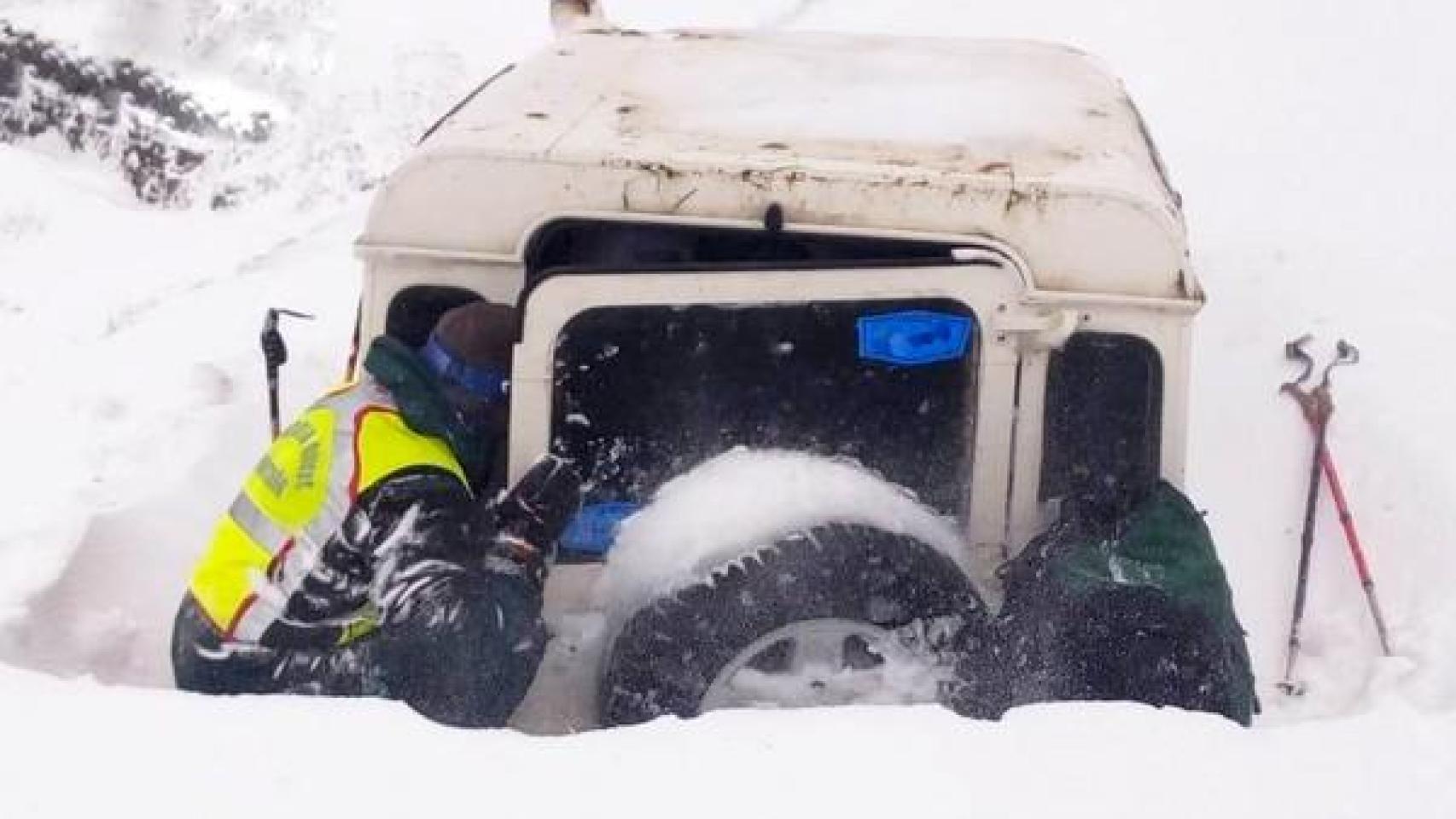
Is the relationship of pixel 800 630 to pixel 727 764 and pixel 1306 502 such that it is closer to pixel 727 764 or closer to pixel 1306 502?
pixel 727 764

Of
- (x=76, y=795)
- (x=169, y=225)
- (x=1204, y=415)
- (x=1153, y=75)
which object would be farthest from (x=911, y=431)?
(x=169, y=225)

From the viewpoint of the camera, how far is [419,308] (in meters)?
3.30

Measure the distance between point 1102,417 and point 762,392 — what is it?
26.1 inches

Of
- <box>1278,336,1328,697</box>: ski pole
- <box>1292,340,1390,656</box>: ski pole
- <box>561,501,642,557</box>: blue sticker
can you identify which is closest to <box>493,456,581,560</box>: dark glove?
<box>561,501,642,557</box>: blue sticker

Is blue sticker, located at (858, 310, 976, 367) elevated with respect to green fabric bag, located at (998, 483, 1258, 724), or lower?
elevated

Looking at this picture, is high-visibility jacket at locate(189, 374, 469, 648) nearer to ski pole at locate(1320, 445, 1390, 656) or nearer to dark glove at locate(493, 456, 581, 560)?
dark glove at locate(493, 456, 581, 560)

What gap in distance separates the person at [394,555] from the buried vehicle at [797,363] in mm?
121

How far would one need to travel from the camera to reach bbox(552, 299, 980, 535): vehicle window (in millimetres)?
3080

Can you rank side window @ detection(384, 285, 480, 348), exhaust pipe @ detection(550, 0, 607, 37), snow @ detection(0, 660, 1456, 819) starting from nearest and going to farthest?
snow @ detection(0, 660, 1456, 819)
side window @ detection(384, 285, 480, 348)
exhaust pipe @ detection(550, 0, 607, 37)

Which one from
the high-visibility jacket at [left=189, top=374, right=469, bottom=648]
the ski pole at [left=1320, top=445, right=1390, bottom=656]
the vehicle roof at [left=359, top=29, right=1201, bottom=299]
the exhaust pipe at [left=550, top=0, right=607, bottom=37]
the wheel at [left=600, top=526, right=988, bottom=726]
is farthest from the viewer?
the exhaust pipe at [left=550, top=0, right=607, bottom=37]

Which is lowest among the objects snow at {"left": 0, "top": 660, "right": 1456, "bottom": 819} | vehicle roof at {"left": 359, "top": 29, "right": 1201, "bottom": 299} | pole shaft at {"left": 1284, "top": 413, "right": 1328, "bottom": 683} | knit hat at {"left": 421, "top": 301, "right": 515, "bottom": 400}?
pole shaft at {"left": 1284, "top": 413, "right": 1328, "bottom": 683}

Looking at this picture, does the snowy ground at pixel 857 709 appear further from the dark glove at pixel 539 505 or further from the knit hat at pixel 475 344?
the knit hat at pixel 475 344

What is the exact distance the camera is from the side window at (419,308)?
128 inches

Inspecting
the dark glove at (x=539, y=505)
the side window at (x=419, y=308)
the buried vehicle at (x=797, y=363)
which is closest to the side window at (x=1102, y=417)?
the buried vehicle at (x=797, y=363)
